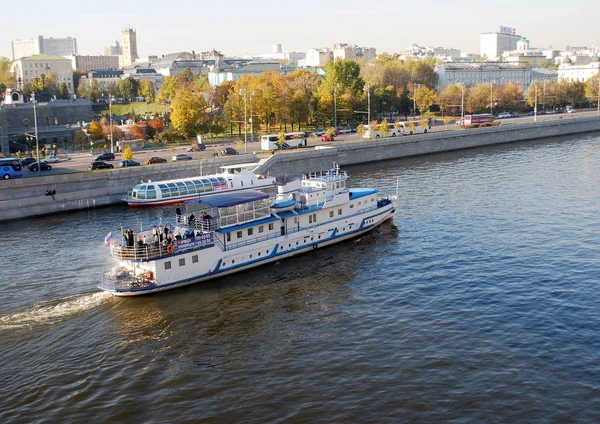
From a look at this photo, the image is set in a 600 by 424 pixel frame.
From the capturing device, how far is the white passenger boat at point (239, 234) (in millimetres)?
32750

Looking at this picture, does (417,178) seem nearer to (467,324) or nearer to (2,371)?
(467,324)

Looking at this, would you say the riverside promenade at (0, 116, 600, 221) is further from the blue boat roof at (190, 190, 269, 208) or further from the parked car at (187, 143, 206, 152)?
the blue boat roof at (190, 190, 269, 208)

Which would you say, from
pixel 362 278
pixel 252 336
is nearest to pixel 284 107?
pixel 362 278

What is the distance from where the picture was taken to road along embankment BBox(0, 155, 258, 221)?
50.6m

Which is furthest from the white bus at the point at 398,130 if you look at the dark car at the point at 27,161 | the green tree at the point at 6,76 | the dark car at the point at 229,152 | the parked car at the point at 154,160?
the green tree at the point at 6,76

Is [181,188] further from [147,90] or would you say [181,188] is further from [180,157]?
[147,90]

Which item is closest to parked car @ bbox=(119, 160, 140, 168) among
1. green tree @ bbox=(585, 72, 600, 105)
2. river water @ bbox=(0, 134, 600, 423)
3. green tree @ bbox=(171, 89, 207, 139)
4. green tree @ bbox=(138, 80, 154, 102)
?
river water @ bbox=(0, 134, 600, 423)

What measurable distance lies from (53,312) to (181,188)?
84.6 feet

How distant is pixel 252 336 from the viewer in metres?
27.8

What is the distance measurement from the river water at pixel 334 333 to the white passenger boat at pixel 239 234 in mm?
845

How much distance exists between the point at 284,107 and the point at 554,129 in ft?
153

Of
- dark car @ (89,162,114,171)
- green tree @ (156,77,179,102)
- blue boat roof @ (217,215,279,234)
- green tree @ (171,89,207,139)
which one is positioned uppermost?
green tree @ (156,77,179,102)

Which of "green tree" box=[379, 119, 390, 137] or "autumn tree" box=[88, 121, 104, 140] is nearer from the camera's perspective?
"autumn tree" box=[88, 121, 104, 140]

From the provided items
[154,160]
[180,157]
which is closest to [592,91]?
[180,157]
